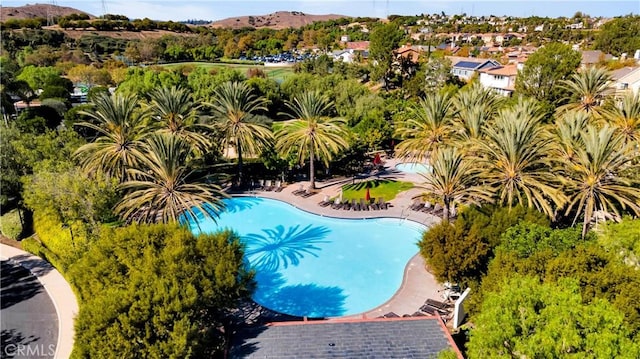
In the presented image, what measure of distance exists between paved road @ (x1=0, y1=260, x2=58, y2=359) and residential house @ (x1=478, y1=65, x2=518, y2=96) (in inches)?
2490

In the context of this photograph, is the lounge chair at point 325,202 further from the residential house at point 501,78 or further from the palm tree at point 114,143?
the residential house at point 501,78

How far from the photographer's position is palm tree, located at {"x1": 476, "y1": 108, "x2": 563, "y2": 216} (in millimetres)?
20594

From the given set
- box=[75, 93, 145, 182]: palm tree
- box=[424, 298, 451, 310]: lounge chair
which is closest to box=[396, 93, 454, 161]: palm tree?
box=[424, 298, 451, 310]: lounge chair

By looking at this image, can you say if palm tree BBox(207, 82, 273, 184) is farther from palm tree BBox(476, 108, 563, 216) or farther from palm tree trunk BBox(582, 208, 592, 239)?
palm tree trunk BBox(582, 208, 592, 239)

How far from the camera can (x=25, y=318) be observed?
63.5ft

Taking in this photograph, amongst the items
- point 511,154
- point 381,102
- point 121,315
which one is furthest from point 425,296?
point 381,102

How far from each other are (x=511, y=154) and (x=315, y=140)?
15158 millimetres

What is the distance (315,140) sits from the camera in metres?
32.3

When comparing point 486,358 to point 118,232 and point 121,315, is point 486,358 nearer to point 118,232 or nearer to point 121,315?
point 121,315

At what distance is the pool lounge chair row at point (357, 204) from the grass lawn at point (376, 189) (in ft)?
4.06

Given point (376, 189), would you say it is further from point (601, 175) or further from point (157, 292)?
point (157, 292)

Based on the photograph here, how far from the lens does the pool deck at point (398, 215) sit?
21184mm

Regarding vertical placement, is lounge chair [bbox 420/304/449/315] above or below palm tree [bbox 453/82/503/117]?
below

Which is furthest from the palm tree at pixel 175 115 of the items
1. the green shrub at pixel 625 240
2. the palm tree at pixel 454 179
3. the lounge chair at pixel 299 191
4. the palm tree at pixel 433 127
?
the green shrub at pixel 625 240
